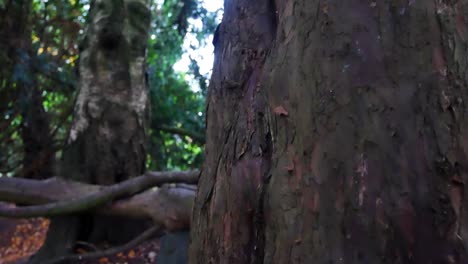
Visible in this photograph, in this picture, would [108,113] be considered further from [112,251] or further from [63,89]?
[63,89]

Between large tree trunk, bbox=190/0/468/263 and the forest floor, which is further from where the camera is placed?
the forest floor

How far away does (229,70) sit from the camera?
2.28 m

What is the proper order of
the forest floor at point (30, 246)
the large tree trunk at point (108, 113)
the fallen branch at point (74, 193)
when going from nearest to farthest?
the fallen branch at point (74, 193), the forest floor at point (30, 246), the large tree trunk at point (108, 113)

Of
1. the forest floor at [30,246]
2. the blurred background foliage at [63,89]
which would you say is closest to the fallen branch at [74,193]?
the forest floor at [30,246]

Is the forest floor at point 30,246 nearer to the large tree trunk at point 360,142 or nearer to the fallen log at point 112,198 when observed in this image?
the fallen log at point 112,198

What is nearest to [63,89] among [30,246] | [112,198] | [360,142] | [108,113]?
[30,246]

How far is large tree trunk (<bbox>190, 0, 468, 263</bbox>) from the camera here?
1.66 metres

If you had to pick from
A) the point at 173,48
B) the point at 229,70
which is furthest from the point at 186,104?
the point at 229,70

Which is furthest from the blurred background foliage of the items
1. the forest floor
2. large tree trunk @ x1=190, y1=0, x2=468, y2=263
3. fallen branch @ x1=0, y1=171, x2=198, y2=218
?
large tree trunk @ x1=190, y1=0, x2=468, y2=263

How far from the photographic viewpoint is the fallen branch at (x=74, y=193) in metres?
4.79

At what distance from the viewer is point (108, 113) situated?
540 centimetres

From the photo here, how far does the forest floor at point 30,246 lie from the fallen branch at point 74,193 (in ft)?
1.52

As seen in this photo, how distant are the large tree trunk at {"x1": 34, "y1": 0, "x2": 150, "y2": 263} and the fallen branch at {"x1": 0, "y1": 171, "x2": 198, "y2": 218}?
260 mm

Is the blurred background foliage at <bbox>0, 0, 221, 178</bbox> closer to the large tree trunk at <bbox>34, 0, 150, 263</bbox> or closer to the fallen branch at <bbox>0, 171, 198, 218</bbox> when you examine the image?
the large tree trunk at <bbox>34, 0, 150, 263</bbox>
